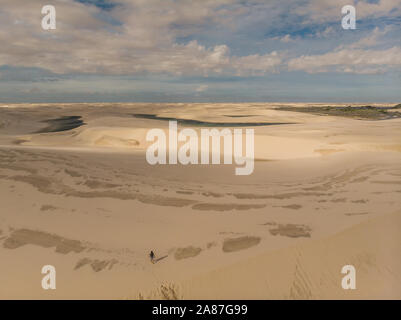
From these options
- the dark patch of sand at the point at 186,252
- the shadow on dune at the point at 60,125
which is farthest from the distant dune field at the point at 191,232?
the shadow on dune at the point at 60,125

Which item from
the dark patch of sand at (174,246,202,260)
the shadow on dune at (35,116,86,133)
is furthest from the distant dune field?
the shadow on dune at (35,116,86,133)

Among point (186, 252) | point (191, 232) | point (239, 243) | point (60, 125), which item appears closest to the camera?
point (186, 252)

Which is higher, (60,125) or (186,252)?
(60,125)

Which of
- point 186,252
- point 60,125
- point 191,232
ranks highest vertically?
point 60,125

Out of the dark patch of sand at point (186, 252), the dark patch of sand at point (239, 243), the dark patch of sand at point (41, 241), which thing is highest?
the dark patch of sand at point (41, 241)

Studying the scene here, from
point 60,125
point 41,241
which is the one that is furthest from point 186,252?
point 60,125

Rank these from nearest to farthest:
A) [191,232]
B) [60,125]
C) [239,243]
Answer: [239,243] < [191,232] < [60,125]

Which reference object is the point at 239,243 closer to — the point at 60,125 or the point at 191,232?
the point at 191,232

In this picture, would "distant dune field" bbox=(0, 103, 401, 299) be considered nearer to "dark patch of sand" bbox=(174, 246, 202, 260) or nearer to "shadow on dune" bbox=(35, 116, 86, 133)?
"dark patch of sand" bbox=(174, 246, 202, 260)

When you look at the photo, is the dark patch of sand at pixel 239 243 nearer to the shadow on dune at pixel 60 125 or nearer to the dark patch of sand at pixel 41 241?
the dark patch of sand at pixel 41 241
